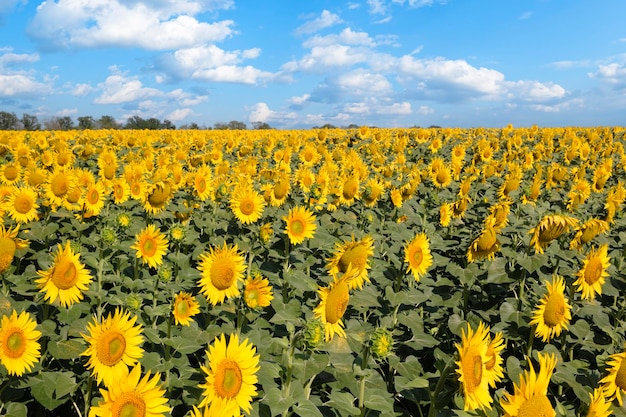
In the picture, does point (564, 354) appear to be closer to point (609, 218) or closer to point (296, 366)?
point (296, 366)

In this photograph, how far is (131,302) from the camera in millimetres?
3020

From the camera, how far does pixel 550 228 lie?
139 inches

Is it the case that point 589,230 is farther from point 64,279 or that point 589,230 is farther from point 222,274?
point 64,279

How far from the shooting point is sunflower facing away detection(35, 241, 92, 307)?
3.04 m

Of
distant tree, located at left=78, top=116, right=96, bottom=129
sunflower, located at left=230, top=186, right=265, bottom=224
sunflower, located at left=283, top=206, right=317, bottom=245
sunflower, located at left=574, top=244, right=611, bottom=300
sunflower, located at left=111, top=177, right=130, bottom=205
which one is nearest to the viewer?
sunflower, located at left=574, top=244, right=611, bottom=300

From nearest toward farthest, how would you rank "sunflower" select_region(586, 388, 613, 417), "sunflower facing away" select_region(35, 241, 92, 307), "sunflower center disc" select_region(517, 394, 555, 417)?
"sunflower center disc" select_region(517, 394, 555, 417)
"sunflower" select_region(586, 388, 613, 417)
"sunflower facing away" select_region(35, 241, 92, 307)

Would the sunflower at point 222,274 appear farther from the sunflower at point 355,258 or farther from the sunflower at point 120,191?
the sunflower at point 120,191

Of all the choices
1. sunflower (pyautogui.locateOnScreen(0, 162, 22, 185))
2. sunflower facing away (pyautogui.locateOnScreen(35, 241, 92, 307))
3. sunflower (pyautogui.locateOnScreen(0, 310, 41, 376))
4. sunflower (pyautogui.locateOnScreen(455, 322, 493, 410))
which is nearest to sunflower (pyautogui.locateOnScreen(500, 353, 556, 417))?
sunflower (pyautogui.locateOnScreen(455, 322, 493, 410))

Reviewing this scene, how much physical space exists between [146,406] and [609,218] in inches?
236

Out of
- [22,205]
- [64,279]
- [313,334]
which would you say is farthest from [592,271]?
[22,205]

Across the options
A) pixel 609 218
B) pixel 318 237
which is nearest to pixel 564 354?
pixel 318 237

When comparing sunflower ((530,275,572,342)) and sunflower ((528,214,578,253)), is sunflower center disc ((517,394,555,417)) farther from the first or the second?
sunflower ((528,214,578,253))

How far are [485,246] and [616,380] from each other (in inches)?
64.1

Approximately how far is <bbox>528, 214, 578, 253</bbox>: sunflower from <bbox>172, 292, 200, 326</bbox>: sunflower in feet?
9.60
